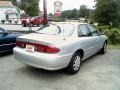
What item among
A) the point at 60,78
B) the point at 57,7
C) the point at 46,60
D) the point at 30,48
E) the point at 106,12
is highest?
the point at 57,7

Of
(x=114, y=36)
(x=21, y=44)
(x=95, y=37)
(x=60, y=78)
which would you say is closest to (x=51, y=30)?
(x=21, y=44)

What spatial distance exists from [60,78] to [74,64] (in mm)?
597

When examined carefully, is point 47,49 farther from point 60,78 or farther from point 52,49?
point 60,78

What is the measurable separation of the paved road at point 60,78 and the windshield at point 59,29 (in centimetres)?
→ 116

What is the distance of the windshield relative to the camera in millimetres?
5145

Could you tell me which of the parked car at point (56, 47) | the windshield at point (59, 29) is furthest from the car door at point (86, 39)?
the windshield at point (59, 29)

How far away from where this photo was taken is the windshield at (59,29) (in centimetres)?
514

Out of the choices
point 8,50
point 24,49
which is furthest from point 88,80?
point 8,50

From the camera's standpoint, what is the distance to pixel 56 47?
4.39 meters

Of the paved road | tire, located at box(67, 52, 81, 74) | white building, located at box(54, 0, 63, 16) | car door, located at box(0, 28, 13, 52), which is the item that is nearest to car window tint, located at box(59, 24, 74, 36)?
tire, located at box(67, 52, 81, 74)

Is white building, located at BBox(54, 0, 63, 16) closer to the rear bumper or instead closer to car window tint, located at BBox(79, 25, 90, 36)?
car window tint, located at BBox(79, 25, 90, 36)

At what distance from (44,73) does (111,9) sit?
11637 millimetres

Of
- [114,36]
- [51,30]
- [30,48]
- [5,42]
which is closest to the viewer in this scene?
[30,48]

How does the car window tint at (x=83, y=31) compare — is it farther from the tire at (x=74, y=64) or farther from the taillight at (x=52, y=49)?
the taillight at (x=52, y=49)
